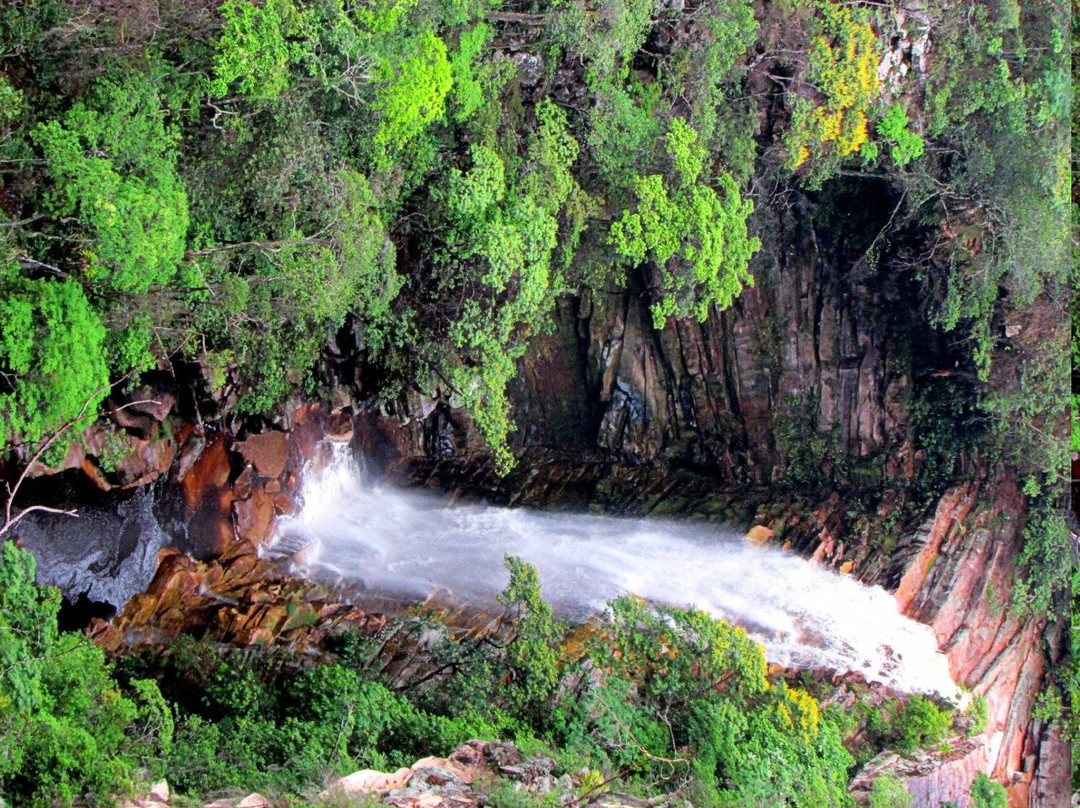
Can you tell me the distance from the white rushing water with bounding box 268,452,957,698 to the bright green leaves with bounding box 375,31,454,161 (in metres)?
6.30

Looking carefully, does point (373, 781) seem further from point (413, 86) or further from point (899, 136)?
point (899, 136)

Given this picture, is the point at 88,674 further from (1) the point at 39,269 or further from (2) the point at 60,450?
(1) the point at 39,269

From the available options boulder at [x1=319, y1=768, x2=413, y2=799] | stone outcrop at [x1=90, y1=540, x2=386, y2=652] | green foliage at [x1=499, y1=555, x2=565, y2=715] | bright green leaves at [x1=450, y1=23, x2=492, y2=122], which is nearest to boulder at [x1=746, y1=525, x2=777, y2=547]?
green foliage at [x1=499, y1=555, x2=565, y2=715]

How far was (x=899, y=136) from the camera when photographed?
35.9 ft

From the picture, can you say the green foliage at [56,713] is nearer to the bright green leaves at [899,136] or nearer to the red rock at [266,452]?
the red rock at [266,452]

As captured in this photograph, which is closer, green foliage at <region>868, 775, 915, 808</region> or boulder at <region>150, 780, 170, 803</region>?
boulder at <region>150, 780, 170, 803</region>

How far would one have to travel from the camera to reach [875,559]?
1191 cm

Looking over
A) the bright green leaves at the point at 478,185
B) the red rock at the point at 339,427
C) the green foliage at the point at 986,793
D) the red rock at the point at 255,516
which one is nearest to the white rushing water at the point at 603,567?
the red rock at the point at 255,516

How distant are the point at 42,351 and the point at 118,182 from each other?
4.82 feet

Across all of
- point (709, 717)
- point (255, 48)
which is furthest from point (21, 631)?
point (709, 717)

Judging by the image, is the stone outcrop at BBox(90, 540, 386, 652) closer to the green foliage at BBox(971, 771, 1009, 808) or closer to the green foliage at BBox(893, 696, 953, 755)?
the green foliage at BBox(893, 696, 953, 755)

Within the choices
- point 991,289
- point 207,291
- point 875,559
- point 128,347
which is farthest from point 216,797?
point 991,289

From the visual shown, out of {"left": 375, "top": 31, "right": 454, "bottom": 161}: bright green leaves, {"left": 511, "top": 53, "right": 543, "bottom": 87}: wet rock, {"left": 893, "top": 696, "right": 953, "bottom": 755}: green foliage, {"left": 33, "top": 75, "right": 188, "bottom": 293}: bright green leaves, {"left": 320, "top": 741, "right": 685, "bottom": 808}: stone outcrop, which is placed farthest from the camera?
{"left": 893, "top": 696, "right": 953, "bottom": 755}: green foliage

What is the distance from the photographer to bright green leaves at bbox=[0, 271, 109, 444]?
21.3 feet
